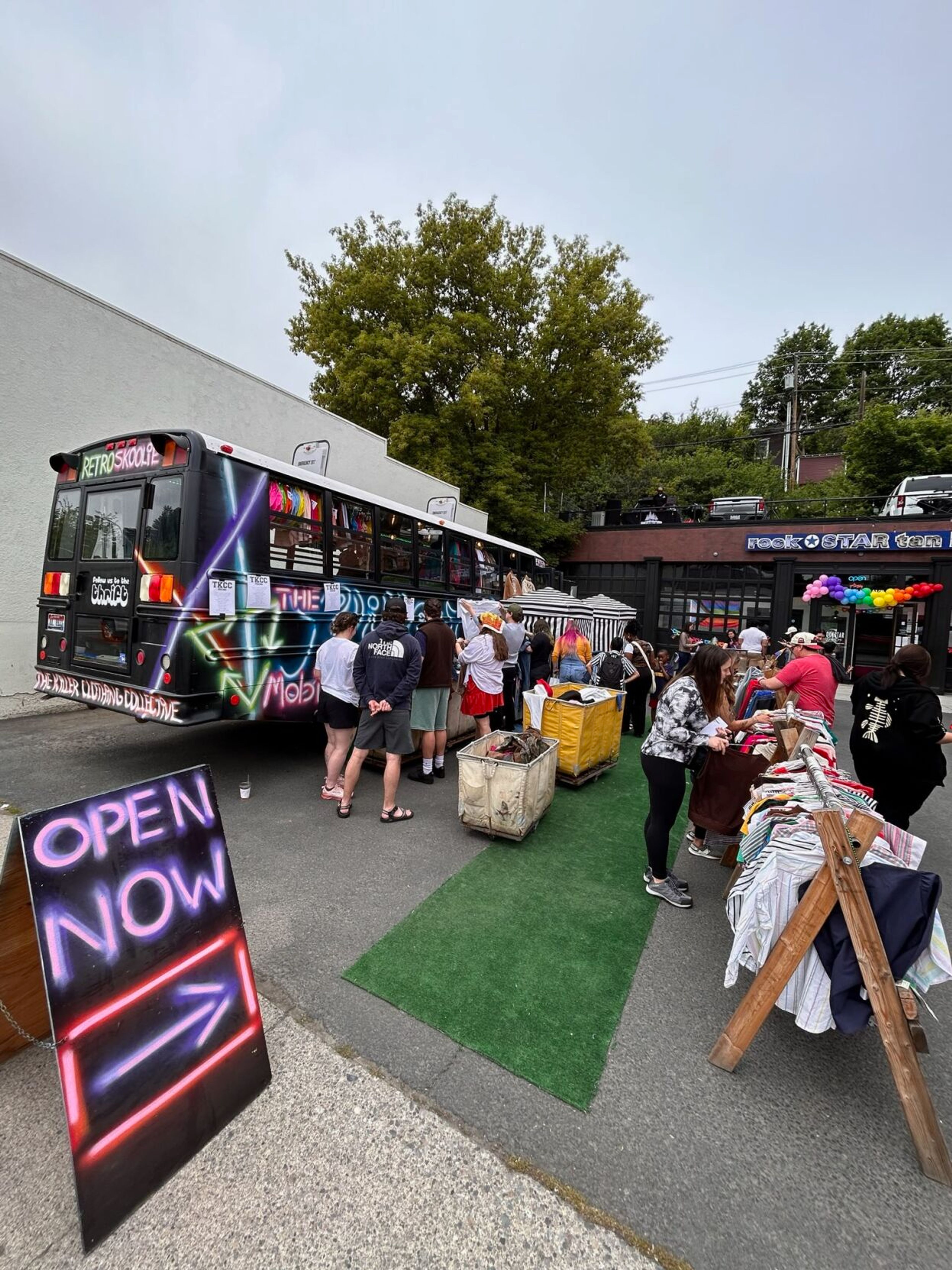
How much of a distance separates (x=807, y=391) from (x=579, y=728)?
3745 cm

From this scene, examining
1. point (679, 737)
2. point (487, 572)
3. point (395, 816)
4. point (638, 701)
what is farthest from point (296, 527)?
point (638, 701)

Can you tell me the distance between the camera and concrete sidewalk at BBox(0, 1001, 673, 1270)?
58.6 inches

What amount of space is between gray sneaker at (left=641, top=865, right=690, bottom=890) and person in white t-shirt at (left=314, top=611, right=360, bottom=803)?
2422 millimetres

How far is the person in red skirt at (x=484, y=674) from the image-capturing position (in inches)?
228

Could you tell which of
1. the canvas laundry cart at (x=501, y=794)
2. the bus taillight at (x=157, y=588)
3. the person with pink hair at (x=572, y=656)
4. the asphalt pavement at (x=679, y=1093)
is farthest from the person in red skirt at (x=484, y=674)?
the bus taillight at (x=157, y=588)

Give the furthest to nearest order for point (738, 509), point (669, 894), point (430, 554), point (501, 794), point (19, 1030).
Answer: point (738, 509)
point (430, 554)
point (501, 794)
point (669, 894)
point (19, 1030)

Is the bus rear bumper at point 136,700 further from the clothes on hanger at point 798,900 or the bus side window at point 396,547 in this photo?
the clothes on hanger at point 798,900

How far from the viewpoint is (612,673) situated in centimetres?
698

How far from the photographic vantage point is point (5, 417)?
21.7 ft

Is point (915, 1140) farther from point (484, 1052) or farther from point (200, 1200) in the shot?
point (200, 1200)

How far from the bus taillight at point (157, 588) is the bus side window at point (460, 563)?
3974 millimetres

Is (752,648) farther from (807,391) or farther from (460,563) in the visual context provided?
(807,391)

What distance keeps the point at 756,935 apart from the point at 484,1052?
1208 millimetres

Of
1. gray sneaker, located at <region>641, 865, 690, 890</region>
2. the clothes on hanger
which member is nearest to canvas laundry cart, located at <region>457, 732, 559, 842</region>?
gray sneaker, located at <region>641, 865, 690, 890</region>
